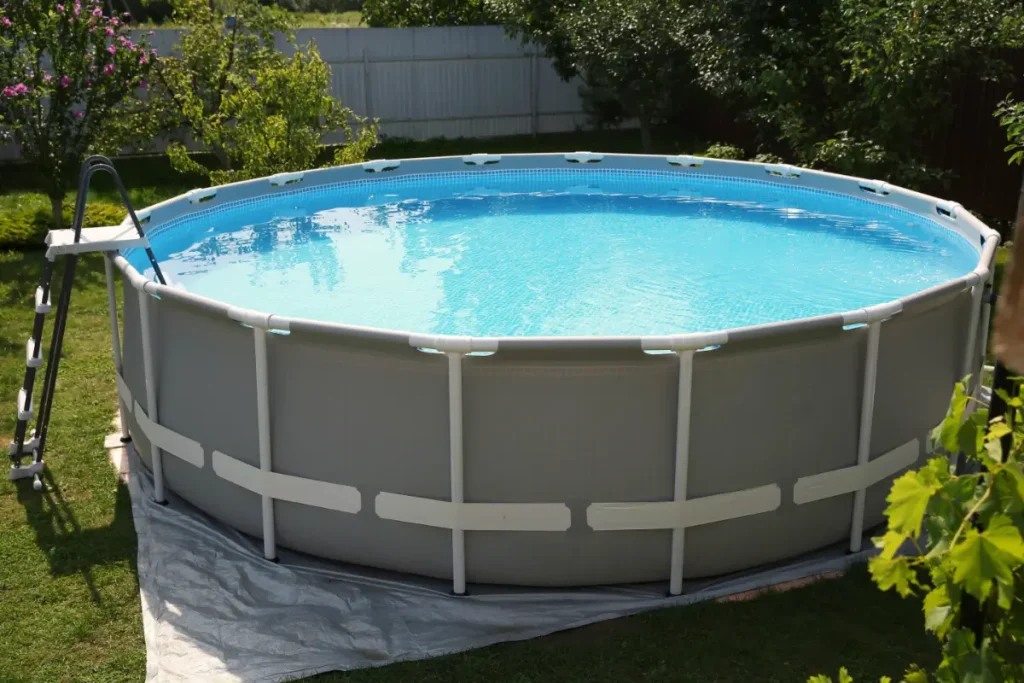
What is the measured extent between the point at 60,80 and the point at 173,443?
6.82 meters

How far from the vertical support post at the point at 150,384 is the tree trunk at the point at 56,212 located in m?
6.46

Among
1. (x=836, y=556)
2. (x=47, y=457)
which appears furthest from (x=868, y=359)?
(x=47, y=457)

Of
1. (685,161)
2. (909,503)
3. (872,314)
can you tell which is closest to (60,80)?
(685,161)

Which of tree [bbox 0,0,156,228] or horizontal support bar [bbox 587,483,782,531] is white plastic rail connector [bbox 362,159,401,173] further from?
horizontal support bar [bbox 587,483,782,531]

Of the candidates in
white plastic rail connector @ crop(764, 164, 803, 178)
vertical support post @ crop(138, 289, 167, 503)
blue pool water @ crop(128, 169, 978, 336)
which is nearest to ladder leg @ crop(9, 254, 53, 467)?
vertical support post @ crop(138, 289, 167, 503)

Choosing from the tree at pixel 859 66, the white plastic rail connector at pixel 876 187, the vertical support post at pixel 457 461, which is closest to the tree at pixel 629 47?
the tree at pixel 859 66

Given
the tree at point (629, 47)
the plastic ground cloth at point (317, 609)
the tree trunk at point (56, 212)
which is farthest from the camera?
the tree at point (629, 47)

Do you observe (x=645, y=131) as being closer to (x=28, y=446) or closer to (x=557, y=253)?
(x=557, y=253)

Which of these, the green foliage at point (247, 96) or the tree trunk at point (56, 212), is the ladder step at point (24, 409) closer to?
the green foliage at point (247, 96)

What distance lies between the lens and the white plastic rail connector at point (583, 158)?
415 inches

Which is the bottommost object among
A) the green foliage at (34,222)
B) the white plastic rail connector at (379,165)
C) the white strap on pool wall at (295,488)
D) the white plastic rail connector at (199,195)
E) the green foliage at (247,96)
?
the white strap on pool wall at (295,488)

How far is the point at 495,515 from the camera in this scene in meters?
4.43

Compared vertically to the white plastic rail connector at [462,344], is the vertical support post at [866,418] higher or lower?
lower

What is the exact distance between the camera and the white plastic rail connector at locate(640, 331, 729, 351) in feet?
13.7
